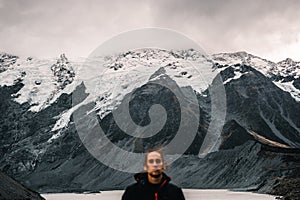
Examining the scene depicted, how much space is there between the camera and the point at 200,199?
126938 millimetres

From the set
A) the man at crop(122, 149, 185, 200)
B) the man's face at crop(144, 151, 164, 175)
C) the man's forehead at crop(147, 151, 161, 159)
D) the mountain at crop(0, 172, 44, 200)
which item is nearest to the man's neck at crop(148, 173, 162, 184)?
the man at crop(122, 149, 185, 200)

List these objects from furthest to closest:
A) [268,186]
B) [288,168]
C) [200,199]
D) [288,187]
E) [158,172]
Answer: [288,168] < [268,186] < [288,187] < [200,199] < [158,172]

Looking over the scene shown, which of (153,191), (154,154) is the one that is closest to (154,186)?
(153,191)

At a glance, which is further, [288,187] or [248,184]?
[248,184]

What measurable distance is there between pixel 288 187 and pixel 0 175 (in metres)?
85.6

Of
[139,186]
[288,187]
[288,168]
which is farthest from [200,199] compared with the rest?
[139,186]

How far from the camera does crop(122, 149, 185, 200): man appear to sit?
30.6 feet

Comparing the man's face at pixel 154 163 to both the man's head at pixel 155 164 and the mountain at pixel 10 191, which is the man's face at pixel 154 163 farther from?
the mountain at pixel 10 191

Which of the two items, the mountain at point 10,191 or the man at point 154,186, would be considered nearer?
the man at point 154,186

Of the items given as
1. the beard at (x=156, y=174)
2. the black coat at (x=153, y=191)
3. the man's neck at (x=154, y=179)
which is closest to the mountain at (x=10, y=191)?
the black coat at (x=153, y=191)

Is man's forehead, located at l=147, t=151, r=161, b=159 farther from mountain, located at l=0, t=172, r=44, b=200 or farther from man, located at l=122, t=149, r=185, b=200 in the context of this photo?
mountain, located at l=0, t=172, r=44, b=200

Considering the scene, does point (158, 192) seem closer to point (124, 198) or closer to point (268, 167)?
point (124, 198)

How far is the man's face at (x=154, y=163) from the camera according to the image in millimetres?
9266

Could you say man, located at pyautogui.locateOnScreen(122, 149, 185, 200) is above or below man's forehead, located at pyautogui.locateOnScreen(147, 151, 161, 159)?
below
